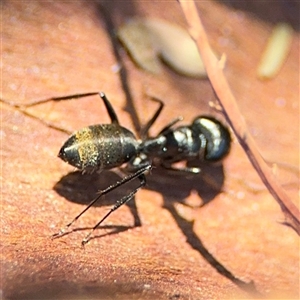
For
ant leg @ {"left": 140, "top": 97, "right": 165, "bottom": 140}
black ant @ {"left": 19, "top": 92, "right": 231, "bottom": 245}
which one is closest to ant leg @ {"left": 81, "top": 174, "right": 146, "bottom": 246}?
black ant @ {"left": 19, "top": 92, "right": 231, "bottom": 245}

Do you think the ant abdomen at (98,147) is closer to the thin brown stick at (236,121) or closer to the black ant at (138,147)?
the black ant at (138,147)

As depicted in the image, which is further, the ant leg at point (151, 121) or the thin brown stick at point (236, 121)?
the ant leg at point (151, 121)

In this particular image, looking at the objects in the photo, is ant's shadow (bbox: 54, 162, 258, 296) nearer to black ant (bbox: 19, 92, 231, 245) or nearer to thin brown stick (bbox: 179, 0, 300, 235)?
black ant (bbox: 19, 92, 231, 245)

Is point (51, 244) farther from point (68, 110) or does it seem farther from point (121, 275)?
point (68, 110)

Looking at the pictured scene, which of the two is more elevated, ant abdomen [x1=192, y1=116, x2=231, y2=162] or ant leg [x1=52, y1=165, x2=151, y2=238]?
ant abdomen [x1=192, y1=116, x2=231, y2=162]

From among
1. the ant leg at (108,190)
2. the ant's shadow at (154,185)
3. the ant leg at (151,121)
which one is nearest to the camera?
the ant leg at (108,190)

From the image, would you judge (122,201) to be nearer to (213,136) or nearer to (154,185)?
(154,185)

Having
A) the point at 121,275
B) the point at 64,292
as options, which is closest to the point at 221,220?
the point at 121,275

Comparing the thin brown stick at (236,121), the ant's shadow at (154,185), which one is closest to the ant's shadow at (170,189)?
the ant's shadow at (154,185)

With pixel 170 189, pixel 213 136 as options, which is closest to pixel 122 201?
pixel 170 189
